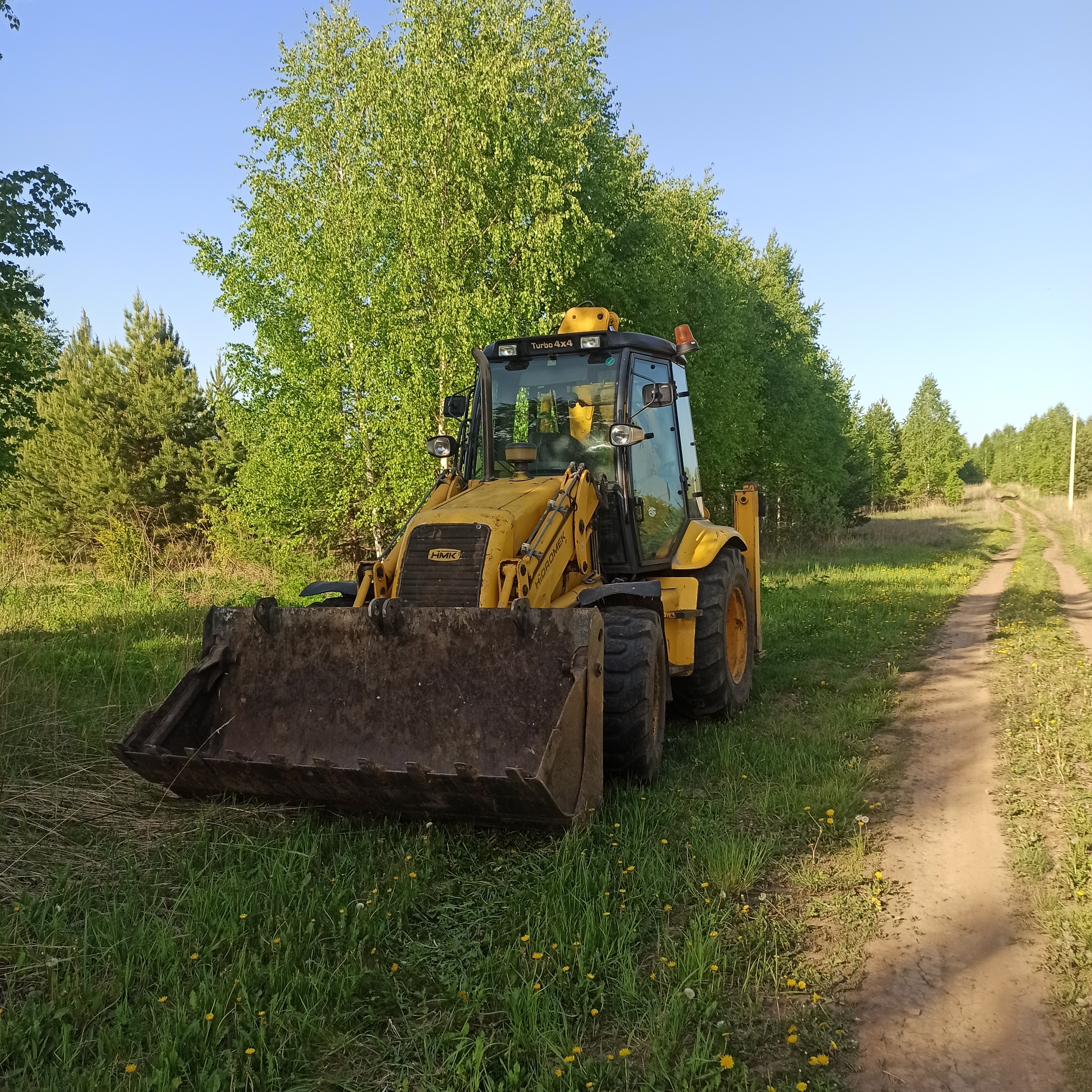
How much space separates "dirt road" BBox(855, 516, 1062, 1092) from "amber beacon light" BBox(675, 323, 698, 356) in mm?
3565

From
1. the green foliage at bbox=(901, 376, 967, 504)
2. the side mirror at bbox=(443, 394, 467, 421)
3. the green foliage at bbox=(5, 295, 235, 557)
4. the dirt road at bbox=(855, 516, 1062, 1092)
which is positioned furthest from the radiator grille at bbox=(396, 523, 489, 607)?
the green foliage at bbox=(901, 376, 967, 504)

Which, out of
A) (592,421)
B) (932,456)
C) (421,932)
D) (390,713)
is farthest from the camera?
(932,456)

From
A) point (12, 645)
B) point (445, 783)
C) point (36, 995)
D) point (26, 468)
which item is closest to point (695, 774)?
point (445, 783)

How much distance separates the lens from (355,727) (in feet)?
15.6

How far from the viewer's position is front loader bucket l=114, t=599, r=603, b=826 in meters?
4.33

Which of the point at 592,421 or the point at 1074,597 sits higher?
the point at 592,421

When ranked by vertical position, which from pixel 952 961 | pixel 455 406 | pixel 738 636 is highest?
pixel 455 406

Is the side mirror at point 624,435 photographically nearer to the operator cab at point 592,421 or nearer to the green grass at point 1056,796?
the operator cab at point 592,421

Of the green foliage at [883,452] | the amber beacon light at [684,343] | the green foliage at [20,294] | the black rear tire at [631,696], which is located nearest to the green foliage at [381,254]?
the green foliage at [20,294]

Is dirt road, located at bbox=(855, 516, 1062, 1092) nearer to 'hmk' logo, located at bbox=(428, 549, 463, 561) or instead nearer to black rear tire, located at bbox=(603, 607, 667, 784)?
black rear tire, located at bbox=(603, 607, 667, 784)

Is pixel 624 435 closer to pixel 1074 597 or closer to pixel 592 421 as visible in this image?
pixel 592 421

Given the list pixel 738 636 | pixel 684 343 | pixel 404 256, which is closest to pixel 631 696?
pixel 738 636

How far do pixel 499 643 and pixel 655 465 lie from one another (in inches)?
108

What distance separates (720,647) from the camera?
6.68 m
